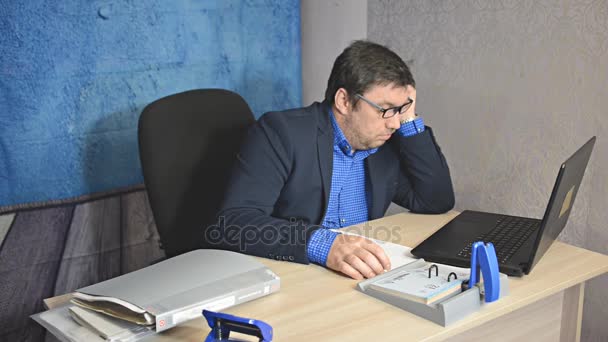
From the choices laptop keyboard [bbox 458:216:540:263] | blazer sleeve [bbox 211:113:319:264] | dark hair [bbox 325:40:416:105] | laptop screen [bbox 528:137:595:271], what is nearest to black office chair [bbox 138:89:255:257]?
blazer sleeve [bbox 211:113:319:264]

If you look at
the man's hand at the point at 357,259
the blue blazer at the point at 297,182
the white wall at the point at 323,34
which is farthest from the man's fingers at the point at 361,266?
the white wall at the point at 323,34

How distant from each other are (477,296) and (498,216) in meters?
0.61

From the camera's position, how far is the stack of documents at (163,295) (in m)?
1.07

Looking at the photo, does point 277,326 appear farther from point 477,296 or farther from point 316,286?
point 477,296

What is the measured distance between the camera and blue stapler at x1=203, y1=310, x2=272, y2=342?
97 centimetres

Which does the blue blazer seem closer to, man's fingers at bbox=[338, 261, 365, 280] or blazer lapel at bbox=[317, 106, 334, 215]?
blazer lapel at bbox=[317, 106, 334, 215]

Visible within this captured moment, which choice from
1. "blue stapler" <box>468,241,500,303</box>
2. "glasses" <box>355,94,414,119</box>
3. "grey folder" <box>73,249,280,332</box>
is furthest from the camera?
"glasses" <box>355,94,414,119</box>

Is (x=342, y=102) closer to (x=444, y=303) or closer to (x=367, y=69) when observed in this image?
(x=367, y=69)

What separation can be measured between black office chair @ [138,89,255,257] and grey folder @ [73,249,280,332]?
443mm

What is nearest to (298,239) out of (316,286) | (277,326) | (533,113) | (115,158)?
(316,286)

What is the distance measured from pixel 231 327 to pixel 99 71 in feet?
5.69

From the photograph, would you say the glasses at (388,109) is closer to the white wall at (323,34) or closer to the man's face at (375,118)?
the man's face at (375,118)

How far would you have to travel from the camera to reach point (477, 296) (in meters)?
1.18

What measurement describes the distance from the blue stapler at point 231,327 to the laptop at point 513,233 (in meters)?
0.58
